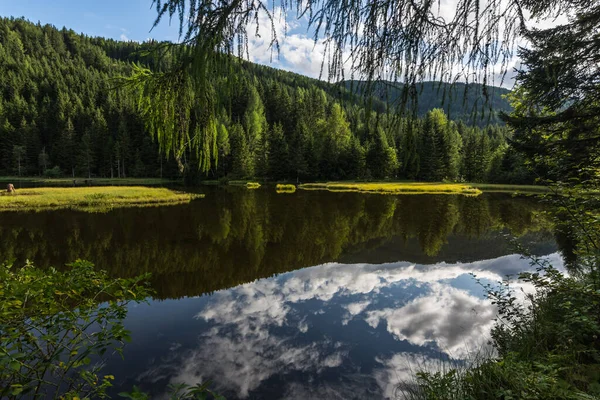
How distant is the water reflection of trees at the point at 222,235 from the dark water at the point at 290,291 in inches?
4.2

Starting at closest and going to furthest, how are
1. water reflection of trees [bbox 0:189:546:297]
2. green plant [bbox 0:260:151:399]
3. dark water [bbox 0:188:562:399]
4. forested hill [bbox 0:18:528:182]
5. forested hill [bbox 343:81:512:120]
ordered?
forested hill [bbox 343:81:512:120]
green plant [bbox 0:260:151:399]
dark water [bbox 0:188:562:399]
water reflection of trees [bbox 0:189:546:297]
forested hill [bbox 0:18:528:182]

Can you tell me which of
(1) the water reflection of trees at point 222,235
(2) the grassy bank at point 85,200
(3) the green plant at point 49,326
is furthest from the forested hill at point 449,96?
(2) the grassy bank at point 85,200

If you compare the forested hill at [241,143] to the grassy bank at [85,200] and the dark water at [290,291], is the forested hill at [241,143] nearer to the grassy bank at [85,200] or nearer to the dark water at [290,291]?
the grassy bank at [85,200]

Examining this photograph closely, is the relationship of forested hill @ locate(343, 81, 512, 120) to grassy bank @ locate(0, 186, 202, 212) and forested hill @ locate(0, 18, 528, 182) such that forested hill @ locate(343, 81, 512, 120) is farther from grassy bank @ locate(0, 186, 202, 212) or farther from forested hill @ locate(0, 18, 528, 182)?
forested hill @ locate(0, 18, 528, 182)

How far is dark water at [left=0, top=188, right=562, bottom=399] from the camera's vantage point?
601 centimetres

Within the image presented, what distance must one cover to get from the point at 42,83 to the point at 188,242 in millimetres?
139892

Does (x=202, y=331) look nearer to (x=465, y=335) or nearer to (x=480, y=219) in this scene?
(x=465, y=335)

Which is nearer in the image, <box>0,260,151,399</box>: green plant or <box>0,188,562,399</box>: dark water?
<box>0,260,151,399</box>: green plant

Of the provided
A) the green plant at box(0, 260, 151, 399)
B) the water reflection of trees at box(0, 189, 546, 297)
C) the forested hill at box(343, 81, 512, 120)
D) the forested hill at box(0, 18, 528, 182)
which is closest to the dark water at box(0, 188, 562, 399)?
the water reflection of trees at box(0, 189, 546, 297)

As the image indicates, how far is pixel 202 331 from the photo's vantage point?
7535 millimetres

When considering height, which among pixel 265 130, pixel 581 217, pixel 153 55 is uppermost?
pixel 265 130

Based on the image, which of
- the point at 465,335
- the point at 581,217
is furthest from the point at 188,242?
the point at 581,217

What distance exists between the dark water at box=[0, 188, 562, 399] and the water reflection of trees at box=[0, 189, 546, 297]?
11cm

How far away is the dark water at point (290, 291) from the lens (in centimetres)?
601
